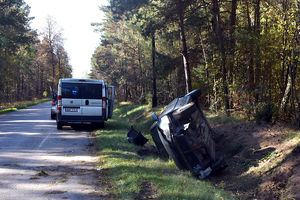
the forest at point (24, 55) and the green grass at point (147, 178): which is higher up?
the forest at point (24, 55)

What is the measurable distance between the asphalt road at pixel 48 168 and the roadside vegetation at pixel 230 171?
0.46 metres

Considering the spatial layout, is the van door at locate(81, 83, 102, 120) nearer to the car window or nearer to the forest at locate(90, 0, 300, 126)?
the car window

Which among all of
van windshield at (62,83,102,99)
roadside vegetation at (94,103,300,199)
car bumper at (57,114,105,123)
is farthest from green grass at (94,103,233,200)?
van windshield at (62,83,102,99)

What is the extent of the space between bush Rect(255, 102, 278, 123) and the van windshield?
7554 mm

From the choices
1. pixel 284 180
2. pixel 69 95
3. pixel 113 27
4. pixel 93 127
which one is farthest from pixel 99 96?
pixel 113 27

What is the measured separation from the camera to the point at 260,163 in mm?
8062

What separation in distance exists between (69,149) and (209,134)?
188 inches

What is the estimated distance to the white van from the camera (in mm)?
15126

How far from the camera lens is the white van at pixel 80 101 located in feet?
49.6

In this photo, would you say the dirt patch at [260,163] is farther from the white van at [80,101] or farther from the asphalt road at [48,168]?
the white van at [80,101]

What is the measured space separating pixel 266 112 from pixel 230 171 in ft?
10.6

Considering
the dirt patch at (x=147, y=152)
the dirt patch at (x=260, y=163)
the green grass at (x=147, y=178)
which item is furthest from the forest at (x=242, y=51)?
Answer: the green grass at (x=147, y=178)

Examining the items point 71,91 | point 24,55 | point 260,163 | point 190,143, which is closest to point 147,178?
point 190,143

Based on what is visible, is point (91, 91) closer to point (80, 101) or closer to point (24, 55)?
point (80, 101)
